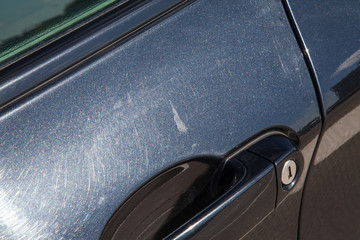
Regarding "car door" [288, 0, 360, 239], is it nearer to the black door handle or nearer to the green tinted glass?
the black door handle

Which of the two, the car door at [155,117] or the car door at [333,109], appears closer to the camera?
the car door at [155,117]

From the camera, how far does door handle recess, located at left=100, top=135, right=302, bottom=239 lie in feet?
3.52

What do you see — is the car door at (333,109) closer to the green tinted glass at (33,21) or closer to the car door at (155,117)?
the car door at (155,117)

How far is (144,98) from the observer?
108cm

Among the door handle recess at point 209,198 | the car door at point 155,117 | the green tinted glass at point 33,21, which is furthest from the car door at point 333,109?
the green tinted glass at point 33,21

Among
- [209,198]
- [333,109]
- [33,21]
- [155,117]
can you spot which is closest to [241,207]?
[209,198]

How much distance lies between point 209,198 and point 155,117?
25 centimetres

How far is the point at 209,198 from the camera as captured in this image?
46.9 inches

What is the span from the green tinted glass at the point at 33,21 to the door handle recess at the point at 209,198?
0.39 m

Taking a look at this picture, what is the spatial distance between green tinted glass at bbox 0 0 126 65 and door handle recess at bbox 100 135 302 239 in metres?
0.39

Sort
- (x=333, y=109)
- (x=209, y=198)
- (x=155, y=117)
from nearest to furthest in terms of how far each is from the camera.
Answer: (x=155, y=117)
(x=209, y=198)
(x=333, y=109)

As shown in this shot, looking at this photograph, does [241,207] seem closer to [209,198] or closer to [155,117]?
[209,198]

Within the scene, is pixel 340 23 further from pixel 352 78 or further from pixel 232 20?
pixel 232 20

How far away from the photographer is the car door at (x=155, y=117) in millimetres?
993
